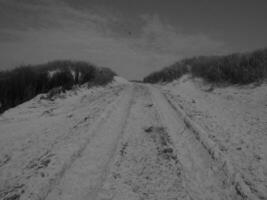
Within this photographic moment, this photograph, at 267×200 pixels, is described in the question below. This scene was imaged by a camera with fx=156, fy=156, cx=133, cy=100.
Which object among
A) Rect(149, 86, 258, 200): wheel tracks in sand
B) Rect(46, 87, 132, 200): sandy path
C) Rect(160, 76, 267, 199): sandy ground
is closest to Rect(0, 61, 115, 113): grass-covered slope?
Rect(46, 87, 132, 200): sandy path

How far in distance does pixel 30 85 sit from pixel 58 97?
1.80 m

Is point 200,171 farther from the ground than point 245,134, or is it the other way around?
point 245,134

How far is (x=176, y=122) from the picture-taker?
505 centimetres

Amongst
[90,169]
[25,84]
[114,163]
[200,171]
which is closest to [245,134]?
[200,171]

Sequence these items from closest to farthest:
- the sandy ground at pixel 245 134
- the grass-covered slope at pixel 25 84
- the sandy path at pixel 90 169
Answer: the sandy path at pixel 90 169 → the sandy ground at pixel 245 134 → the grass-covered slope at pixel 25 84

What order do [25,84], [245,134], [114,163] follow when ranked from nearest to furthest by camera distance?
[114,163], [245,134], [25,84]

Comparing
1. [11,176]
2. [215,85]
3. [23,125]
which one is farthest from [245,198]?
[215,85]

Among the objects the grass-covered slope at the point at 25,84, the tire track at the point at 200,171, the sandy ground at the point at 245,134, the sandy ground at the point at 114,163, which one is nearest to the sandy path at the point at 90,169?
the sandy ground at the point at 114,163

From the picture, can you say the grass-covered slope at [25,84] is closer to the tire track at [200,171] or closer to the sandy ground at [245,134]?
the tire track at [200,171]

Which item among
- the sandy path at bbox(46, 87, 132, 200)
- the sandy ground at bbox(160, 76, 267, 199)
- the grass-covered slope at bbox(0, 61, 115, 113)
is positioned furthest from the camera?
the grass-covered slope at bbox(0, 61, 115, 113)

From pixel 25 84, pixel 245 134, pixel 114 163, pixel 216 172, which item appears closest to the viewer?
pixel 216 172

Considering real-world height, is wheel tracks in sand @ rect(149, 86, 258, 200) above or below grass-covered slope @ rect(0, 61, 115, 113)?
below

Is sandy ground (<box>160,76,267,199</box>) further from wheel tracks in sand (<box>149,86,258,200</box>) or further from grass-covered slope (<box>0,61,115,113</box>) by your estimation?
grass-covered slope (<box>0,61,115,113</box>)

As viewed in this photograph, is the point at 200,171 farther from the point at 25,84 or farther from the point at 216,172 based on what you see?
the point at 25,84
